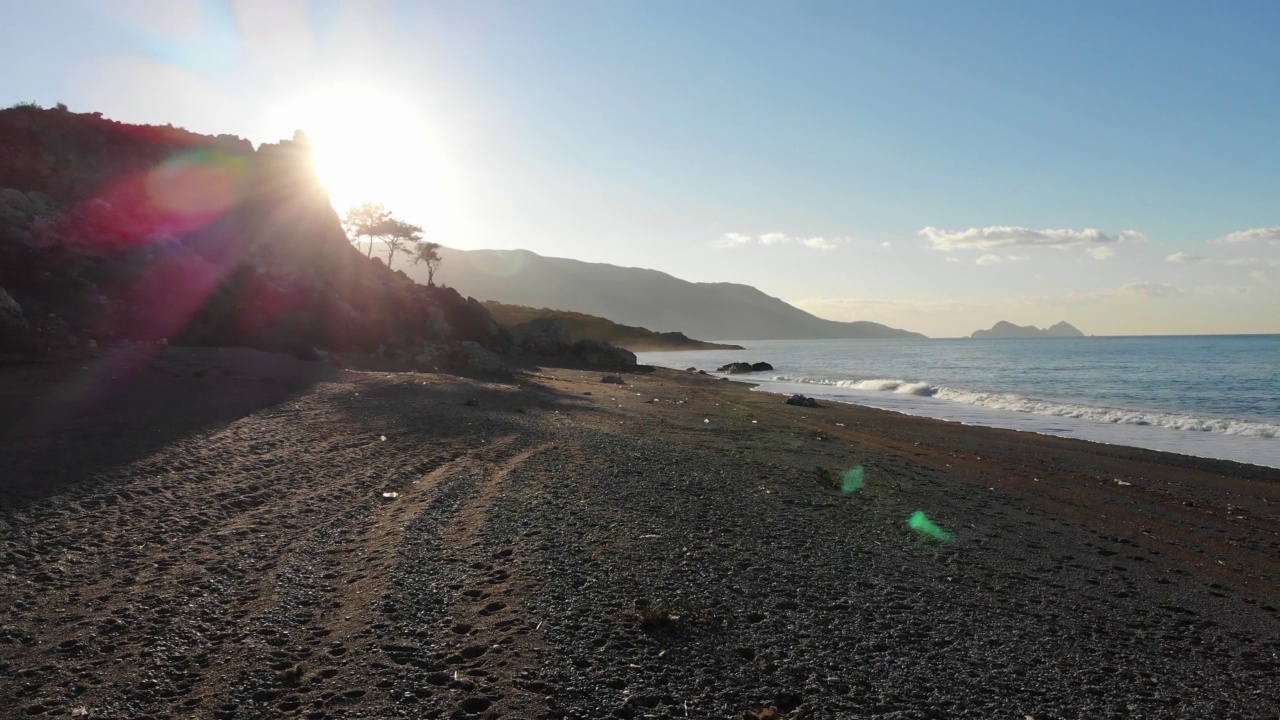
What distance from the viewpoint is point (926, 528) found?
8570mm

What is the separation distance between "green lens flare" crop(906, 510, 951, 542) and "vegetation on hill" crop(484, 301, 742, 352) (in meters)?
83.1

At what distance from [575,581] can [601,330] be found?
11587 cm

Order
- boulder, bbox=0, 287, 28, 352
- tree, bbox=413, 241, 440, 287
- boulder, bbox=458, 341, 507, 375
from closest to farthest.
A: boulder, bbox=0, 287, 28, 352
boulder, bbox=458, 341, 507, 375
tree, bbox=413, 241, 440, 287

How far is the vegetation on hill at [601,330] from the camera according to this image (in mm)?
97875

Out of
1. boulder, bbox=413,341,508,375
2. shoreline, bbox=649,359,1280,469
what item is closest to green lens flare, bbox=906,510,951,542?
shoreline, bbox=649,359,1280,469

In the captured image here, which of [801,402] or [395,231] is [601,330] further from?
[801,402]

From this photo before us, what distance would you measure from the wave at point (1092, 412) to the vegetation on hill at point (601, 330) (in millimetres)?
57100

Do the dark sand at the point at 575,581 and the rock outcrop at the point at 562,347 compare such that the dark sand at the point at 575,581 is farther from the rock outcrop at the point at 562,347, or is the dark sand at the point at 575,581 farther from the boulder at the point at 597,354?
the boulder at the point at 597,354

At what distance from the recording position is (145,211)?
2598 cm

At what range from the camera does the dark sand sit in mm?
4379

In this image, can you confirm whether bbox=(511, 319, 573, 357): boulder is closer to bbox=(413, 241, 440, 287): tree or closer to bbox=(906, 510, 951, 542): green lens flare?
bbox=(413, 241, 440, 287): tree

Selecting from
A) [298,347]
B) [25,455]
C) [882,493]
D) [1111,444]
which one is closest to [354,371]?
[298,347]

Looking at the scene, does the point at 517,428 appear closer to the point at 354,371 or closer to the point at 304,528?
the point at 304,528

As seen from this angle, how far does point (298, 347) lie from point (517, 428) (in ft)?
45.9
